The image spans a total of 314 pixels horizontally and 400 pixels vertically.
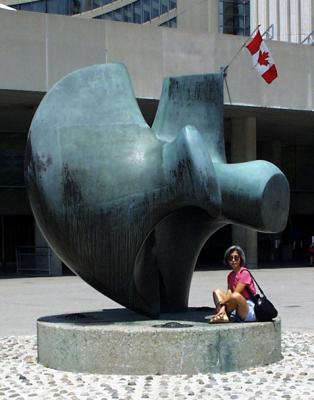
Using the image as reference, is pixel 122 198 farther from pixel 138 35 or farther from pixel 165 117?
pixel 138 35

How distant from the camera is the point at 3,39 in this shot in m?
24.0

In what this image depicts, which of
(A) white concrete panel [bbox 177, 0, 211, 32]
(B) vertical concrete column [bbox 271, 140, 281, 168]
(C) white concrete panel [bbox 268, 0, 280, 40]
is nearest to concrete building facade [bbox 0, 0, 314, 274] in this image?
(B) vertical concrete column [bbox 271, 140, 281, 168]

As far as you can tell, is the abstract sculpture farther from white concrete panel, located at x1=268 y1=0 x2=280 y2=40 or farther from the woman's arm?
white concrete panel, located at x1=268 y1=0 x2=280 y2=40

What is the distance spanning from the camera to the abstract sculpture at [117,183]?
27.8 ft

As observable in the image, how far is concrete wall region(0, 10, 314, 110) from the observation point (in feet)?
79.6

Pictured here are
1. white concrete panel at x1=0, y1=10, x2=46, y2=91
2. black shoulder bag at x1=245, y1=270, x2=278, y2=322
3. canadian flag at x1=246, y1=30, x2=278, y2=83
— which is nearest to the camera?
black shoulder bag at x1=245, y1=270, x2=278, y2=322

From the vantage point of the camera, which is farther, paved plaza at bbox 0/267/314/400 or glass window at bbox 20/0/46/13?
glass window at bbox 20/0/46/13

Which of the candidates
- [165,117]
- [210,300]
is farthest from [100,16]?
[165,117]

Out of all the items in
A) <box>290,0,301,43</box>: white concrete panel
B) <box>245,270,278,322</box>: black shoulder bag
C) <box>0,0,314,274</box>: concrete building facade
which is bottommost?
<box>245,270,278,322</box>: black shoulder bag

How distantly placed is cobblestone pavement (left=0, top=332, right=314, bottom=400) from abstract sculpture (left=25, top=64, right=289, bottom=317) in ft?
4.30

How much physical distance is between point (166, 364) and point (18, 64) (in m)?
17.8

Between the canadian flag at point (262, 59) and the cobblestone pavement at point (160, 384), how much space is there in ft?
61.7

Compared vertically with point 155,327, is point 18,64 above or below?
above

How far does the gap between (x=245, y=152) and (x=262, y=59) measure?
4.68 metres
